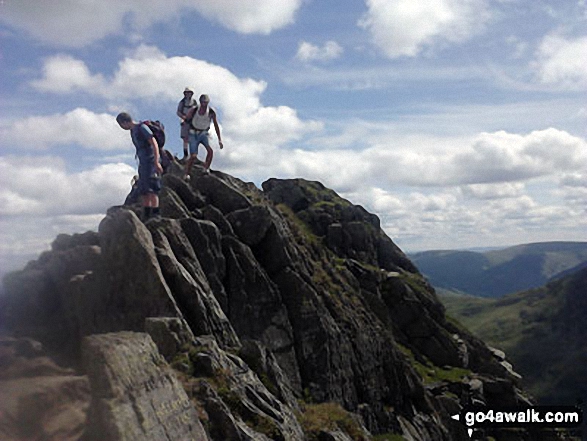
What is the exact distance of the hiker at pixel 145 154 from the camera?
21953mm

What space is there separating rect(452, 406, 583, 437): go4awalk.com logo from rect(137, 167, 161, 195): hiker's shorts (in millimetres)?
29235

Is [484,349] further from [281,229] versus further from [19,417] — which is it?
[19,417]

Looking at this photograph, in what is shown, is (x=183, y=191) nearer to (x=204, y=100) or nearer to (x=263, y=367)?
(x=204, y=100)

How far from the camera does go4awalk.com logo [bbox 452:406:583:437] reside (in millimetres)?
32969

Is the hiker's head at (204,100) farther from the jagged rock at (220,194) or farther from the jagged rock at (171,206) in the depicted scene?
the jagged rock at (220,194)

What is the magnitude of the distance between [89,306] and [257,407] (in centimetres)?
973

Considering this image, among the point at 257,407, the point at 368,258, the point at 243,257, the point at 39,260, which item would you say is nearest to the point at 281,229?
the point at 243,257

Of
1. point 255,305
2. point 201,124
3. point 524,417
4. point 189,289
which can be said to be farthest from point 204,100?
point 524,417

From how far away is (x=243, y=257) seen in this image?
122ft

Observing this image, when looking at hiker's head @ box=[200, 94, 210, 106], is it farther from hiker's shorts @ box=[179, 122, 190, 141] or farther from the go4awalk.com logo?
the go4awalk.com logo

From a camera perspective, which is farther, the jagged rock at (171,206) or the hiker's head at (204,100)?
the jagged rock at (171,206)

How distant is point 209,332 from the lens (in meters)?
25.0

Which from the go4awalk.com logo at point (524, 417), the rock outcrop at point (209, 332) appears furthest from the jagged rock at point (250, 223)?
the go4awalk.com logo at point (524, 417)

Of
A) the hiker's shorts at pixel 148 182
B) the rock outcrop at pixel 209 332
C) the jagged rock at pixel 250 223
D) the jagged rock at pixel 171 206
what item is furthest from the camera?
the jagged rock at pixel 250 223
